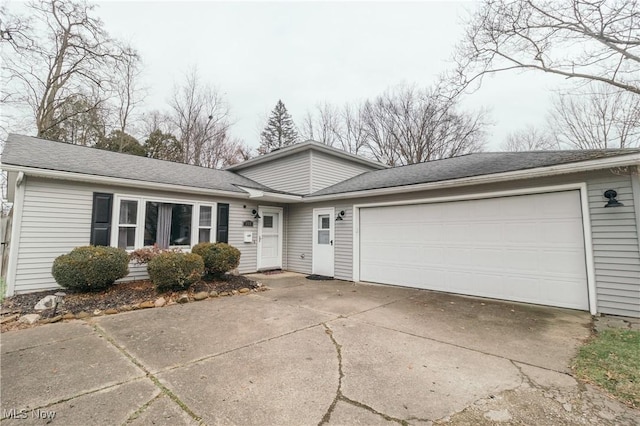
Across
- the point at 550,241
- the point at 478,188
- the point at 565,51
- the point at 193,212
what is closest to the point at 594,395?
the point at 550,241

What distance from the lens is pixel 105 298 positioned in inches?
204

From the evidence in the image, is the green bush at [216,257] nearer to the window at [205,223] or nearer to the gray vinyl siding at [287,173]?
the window at [205,223]

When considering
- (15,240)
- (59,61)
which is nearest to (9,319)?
(15,240)

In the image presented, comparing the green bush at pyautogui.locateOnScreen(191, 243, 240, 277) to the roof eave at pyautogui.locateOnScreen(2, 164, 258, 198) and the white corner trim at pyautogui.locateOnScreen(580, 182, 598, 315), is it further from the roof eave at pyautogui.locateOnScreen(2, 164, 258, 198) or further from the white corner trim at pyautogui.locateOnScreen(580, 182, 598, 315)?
the white corner trim at pyautogui.locateOnScreen(580, 182, 598, 315)

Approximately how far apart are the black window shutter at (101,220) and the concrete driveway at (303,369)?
237cm

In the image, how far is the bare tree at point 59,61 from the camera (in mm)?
11508

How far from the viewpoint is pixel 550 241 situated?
4.99 m

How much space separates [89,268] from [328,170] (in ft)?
23.2

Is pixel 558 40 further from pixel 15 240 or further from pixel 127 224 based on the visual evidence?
pixel 15 240

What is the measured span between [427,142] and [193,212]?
50.3 feet

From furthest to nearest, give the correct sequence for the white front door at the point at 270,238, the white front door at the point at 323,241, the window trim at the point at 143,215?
the white front door at the point at 270,238
the white front door at the point at 323,241
the window trim at the point at 143,215

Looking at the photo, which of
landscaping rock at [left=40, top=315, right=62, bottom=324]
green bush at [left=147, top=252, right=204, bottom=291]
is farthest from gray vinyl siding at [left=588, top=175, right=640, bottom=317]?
landscaping rock at [left=40, top=315, right=62, bottom=324]

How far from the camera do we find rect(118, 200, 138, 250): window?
6.40 m

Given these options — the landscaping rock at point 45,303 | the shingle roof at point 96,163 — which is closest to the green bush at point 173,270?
the landscaping rock at point 45,303
